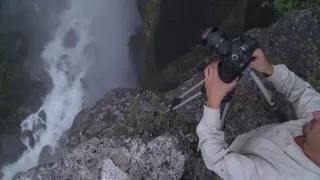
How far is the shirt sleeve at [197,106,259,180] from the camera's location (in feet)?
6.32

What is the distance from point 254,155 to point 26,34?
6.42m

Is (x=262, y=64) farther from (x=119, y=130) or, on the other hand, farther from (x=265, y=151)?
(x=119, y=130)

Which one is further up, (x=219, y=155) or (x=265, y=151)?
(x=219, y=155)

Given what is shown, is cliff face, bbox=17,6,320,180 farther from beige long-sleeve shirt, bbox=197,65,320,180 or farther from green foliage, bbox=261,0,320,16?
beige long-sleeve shirt, bbox=197,65,320,180

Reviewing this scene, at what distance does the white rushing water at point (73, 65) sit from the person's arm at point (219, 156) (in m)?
4.98

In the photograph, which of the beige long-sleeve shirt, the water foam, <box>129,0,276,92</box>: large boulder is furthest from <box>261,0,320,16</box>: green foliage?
the water foam

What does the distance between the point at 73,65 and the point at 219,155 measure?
229 inches

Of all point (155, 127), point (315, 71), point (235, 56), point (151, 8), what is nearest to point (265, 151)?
point (235, 56)

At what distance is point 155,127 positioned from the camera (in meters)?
3.61

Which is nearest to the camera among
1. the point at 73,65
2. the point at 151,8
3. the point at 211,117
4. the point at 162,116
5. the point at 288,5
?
the point at 211,117

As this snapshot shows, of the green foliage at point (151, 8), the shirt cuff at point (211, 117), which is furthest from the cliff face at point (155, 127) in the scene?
the green foliage at point (151, 8)

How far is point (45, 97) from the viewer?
7.44m

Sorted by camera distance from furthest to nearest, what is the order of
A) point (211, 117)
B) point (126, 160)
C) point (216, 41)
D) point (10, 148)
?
point (10, 148) → point (126, 160) → point (216, 41) → point (211, 117)

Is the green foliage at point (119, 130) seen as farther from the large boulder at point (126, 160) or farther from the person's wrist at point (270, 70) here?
the person's wrist at point (270, 70)
